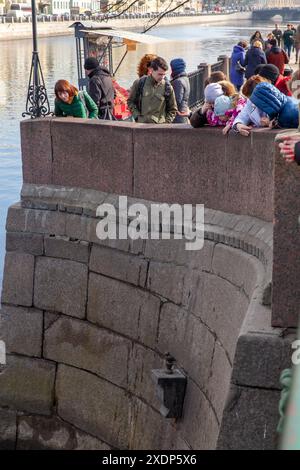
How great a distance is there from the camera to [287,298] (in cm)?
465

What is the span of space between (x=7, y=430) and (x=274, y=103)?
380cm

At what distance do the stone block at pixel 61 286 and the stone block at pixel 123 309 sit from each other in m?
0.10

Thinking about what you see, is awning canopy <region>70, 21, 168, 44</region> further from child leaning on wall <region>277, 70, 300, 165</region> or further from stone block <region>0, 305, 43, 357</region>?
child leaning on wall <region>277, 70, 300, 165</region>

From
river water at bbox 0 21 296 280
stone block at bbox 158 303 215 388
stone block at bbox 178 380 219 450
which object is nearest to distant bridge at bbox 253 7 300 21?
river water at bbox 0 21 296 280

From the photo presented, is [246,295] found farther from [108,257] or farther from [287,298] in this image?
[108,257]

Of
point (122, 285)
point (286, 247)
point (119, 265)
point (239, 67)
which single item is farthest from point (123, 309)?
point (239, 67)

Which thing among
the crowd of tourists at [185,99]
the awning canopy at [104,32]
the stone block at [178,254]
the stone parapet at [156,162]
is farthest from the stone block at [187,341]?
the awning canopy at [104,32]

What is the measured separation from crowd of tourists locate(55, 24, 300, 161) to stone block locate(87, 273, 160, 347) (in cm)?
120

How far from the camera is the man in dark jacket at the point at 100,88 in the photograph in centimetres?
1025

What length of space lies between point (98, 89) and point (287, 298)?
236 inches

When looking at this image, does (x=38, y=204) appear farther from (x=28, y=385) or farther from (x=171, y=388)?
(x=171, y=388)

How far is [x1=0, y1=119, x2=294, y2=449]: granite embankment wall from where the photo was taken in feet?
20.1

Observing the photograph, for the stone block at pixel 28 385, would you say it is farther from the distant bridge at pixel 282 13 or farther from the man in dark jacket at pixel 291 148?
the distant bridge at pixel 282 13
